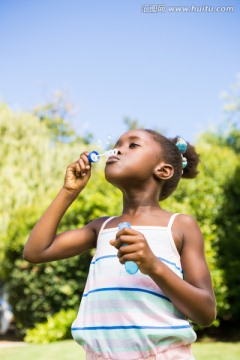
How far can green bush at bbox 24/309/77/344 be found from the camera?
982cm

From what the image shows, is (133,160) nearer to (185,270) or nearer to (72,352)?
(185,270)

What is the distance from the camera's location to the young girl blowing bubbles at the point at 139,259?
1.84 m

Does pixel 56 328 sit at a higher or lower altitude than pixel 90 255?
lower

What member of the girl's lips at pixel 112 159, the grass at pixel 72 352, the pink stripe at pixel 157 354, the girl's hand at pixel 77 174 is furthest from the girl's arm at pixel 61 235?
the grass at pixel 72 352

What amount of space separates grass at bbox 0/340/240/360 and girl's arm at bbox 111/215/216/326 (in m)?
5.21

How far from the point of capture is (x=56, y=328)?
9883mm

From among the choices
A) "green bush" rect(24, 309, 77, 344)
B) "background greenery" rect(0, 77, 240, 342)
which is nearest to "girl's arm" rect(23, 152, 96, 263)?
"background greenery" rect(0, 77, 240, 342)

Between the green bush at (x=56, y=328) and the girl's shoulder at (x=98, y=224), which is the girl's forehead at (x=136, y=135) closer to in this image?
the girl's shoulder at (x=98, y=224)

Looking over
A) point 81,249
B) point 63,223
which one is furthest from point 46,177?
point 81,249

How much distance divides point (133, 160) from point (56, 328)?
8339 mm

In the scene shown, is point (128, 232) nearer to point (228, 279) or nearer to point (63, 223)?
point (228, 279)

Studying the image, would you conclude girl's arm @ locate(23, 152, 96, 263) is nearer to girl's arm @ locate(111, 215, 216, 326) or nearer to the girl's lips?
the girl's lips

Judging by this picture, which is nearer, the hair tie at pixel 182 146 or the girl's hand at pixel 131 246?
the girl's hand at pixel 131 246

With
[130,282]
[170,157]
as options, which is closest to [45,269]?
[170,157]
